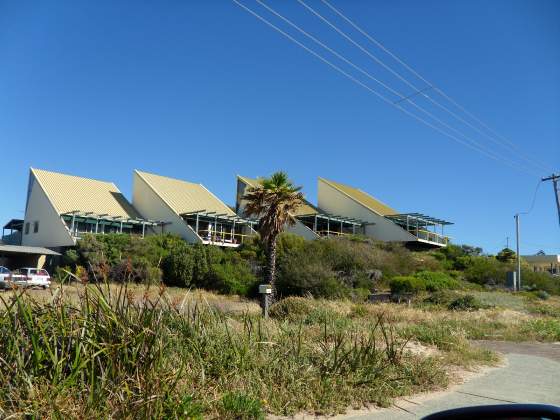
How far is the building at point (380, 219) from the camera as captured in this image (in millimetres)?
62594

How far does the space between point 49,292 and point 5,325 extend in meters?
0.97

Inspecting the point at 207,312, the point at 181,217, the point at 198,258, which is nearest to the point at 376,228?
the point at 181,217

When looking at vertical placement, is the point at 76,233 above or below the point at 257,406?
above

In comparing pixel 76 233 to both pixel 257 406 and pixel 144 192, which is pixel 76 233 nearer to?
pixel 144 192

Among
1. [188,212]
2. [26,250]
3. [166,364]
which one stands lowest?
[166,364]

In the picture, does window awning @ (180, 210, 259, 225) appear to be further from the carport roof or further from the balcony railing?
the balcony railing

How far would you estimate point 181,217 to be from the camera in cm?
5400

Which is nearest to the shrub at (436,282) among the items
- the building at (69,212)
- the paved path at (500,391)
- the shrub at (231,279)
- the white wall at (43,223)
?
the shrub at (231,279)

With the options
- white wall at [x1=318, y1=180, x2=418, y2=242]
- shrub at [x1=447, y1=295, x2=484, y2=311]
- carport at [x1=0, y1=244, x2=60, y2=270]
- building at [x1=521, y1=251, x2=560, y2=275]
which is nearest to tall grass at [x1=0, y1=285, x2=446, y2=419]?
shrub at [x1=447, y1=295, x2=484, y2=311]

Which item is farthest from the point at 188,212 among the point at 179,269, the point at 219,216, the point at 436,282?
the point at 436,282

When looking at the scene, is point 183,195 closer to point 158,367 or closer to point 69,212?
point 69,212

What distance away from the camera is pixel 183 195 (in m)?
60.8

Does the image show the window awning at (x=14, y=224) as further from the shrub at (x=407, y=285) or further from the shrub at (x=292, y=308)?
the shrub at (x=292, y=308)

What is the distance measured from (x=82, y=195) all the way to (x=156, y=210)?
7335mm
